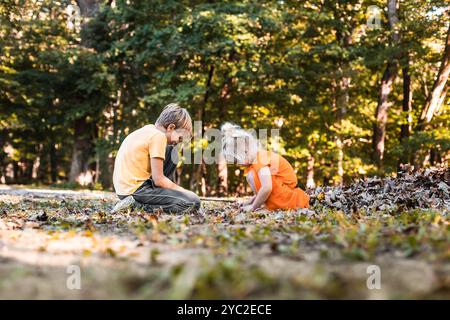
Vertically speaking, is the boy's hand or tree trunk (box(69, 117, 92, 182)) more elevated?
tree trunk (box(69, 117, 92, 182))

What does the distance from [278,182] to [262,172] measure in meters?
0.35

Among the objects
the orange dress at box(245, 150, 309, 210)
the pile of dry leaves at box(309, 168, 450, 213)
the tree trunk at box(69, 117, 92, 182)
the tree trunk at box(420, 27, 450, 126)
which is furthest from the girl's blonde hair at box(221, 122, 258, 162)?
the tree trunk at box(69, 117, 92, 182)

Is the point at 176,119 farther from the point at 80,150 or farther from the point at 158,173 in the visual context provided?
the point at 80,150

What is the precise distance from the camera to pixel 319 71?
17766mm

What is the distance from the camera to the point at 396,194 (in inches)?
270

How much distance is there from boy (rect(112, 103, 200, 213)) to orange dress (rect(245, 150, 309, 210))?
958mm

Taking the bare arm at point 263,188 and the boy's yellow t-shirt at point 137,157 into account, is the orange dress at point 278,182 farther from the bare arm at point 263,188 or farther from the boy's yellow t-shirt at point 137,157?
the boy's yellow t-shirt at point 137,157

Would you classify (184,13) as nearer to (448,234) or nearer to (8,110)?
(8,110)

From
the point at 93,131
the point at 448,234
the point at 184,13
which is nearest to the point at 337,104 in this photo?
the point at 184,13

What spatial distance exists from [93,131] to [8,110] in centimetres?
389

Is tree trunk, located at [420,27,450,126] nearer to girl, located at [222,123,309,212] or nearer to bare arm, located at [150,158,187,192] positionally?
girl, located at [222,123,309,212]

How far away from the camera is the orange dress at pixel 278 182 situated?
609cm

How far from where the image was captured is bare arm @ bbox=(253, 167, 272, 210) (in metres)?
5.94

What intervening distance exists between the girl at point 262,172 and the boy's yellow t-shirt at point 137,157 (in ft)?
2.99
